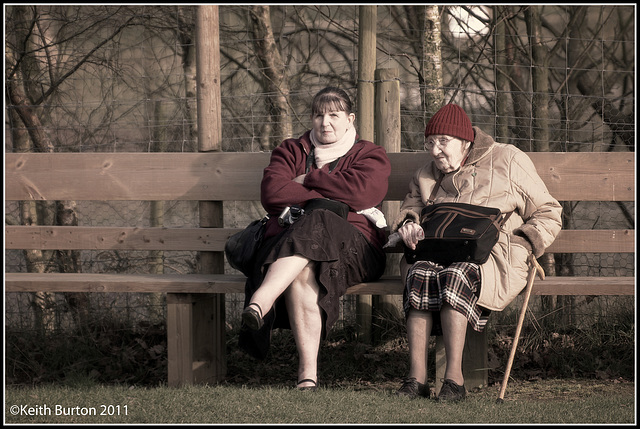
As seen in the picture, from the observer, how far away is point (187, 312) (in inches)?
163

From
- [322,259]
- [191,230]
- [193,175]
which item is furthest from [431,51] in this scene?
[322,259]

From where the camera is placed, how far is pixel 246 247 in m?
4.03

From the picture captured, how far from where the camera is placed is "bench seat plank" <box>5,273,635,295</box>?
3.90 metres

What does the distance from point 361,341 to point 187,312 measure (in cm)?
126

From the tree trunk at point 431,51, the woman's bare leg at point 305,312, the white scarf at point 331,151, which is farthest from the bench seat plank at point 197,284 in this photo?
the tree trunk at point 431,51

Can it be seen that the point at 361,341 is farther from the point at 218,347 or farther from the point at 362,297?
the point at 218,347

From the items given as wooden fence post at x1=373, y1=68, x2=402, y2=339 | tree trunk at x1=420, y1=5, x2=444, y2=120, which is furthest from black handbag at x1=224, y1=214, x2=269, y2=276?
tree trunk at x1=420, y1=5, x2=444, y2=120

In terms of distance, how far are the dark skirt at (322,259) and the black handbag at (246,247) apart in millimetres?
56

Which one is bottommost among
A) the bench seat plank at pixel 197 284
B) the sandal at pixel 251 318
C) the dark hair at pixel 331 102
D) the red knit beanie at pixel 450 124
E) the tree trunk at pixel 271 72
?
the sandal at pixel 251 318

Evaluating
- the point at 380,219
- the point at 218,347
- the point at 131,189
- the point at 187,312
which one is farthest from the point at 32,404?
the point at 380,219

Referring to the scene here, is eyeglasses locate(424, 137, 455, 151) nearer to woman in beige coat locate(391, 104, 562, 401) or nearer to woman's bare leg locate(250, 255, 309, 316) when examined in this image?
woman in beige coat locate(391, 104, 562, 401)

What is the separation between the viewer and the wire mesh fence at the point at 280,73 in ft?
19.6

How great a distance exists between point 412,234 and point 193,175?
5.47 ft

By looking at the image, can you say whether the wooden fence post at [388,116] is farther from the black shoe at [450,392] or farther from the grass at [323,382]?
the black shoe at [450,392]
